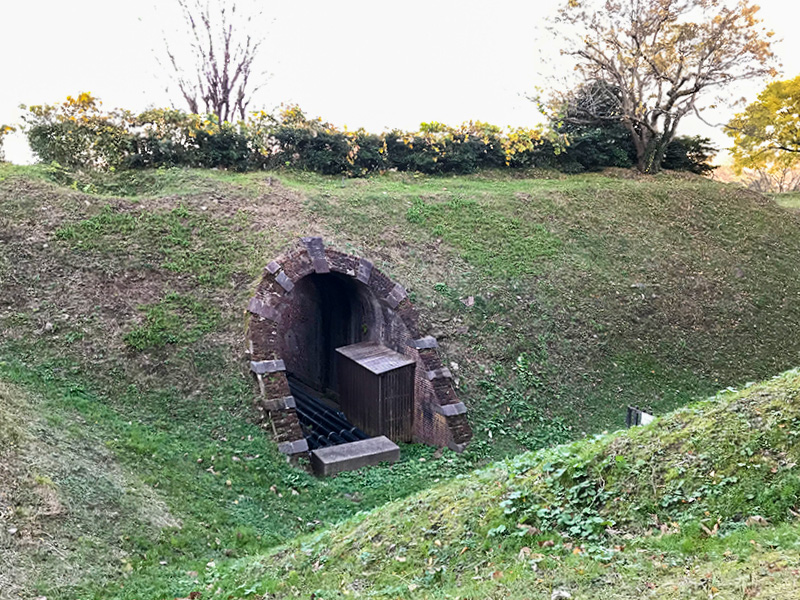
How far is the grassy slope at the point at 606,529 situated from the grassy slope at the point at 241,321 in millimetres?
2040

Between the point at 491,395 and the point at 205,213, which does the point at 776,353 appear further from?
the point at 205,213

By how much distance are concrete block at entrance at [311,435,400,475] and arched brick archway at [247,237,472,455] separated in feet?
1.43

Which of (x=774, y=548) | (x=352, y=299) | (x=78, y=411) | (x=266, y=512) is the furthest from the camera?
(x=352, y=299)

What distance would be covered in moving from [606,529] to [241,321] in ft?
27.7

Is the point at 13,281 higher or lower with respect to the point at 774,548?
higher

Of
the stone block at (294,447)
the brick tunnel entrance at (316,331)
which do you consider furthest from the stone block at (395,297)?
the stone block at (294,447)

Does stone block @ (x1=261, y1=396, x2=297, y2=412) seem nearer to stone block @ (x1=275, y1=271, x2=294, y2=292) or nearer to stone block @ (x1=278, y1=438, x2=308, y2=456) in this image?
stone block @ (x1=278, y1=438, x2=308, y2=456)

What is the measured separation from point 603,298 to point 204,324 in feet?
34.0

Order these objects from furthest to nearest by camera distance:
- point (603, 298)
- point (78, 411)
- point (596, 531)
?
1. point (603, 298)
2. point (78, 411)
3. point (596, 531)

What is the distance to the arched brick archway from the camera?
11105 mm

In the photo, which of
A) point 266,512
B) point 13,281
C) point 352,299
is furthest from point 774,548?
point 13,281

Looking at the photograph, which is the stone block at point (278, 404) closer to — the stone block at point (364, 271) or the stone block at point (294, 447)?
the stone block at point (294, 447)

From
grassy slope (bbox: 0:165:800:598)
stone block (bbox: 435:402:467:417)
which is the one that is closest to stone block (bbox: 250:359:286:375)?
grassy slope (bbox: 0:165:800:598)

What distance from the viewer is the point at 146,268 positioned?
12727 mm
